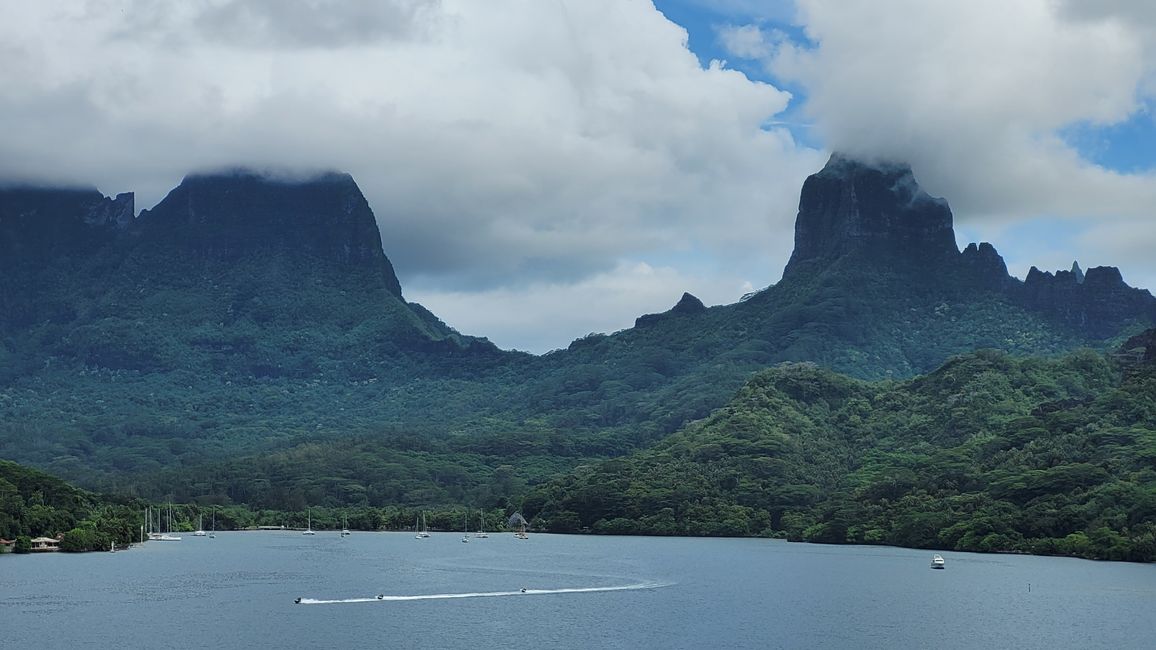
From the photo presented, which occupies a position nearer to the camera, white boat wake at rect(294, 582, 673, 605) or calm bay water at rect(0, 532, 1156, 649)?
calm bay water at rect(0, 532, 1156, 649)

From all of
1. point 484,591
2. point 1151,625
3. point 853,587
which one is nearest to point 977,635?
point 1151,625

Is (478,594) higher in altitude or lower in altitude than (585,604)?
higher

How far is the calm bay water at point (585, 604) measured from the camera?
109 meters

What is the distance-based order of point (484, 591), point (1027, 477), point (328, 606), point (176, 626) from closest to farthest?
point (176, 626) → point (328, 606) → point (484, 591) → point (1027, 477)

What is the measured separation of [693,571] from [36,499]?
310 feet

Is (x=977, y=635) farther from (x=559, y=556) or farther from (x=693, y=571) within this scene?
(x=559, y=556)

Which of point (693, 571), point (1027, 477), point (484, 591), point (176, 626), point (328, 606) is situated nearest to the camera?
point (176, 626)

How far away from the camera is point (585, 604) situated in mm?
132625

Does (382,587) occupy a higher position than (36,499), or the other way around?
(36,499)

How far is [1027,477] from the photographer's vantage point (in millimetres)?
196625

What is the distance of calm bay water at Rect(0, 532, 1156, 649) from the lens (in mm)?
108812

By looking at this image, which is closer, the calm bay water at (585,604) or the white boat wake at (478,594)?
the calm bay water at (585,604)

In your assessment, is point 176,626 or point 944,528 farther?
point 944,528

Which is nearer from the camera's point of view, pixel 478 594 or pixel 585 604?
pixel 585 604
